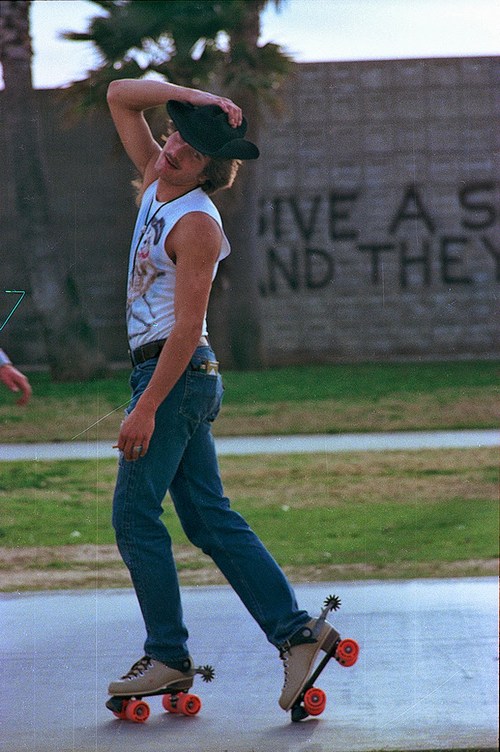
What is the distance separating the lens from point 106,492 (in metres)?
9.05

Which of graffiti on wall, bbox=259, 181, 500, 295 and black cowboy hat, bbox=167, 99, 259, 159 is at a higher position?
black cowboy hat, bbox=167, 99, 259, 159

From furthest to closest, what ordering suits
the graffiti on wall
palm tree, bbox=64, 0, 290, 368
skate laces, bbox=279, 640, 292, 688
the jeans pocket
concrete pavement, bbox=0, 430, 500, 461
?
the graffiti on wall, concrete pavement, bbox=0, 430, 500, 461, palm tree, bbox=64, 0, 290, 368, skate laces, bbox=279, 640, 292, 688, the jeans pocket

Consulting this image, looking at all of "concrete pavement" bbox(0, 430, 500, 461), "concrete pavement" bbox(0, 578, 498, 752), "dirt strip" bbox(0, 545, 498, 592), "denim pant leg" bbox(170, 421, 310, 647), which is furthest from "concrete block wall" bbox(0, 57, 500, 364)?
"denim pant leg" bbox(170, 421, 310, 647)

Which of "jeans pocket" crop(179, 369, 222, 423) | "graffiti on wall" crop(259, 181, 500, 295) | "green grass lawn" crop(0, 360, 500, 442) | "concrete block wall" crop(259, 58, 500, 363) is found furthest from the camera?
"graffiti on wall" crop(259, 181, 500, 295)

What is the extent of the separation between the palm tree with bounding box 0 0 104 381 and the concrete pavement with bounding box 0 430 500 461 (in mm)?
1496

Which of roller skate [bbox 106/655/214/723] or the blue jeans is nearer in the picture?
the blue jeans

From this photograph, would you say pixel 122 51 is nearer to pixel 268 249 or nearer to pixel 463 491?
pixel 463 491

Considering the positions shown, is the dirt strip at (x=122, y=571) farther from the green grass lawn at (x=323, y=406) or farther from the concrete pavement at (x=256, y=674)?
the green grass lawn at (x=323, y=406)

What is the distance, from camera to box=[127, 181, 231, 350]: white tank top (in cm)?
368

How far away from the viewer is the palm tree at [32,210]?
6848 mm

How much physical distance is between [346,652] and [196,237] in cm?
123

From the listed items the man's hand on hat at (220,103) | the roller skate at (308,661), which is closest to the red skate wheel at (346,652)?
the roller skate at (308,661)

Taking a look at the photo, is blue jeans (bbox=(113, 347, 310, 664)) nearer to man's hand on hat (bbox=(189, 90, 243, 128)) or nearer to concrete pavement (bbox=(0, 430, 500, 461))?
man's hand on hat (bbox=(189, 90, 243, 128))

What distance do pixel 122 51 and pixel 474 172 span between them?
24.5 feet
